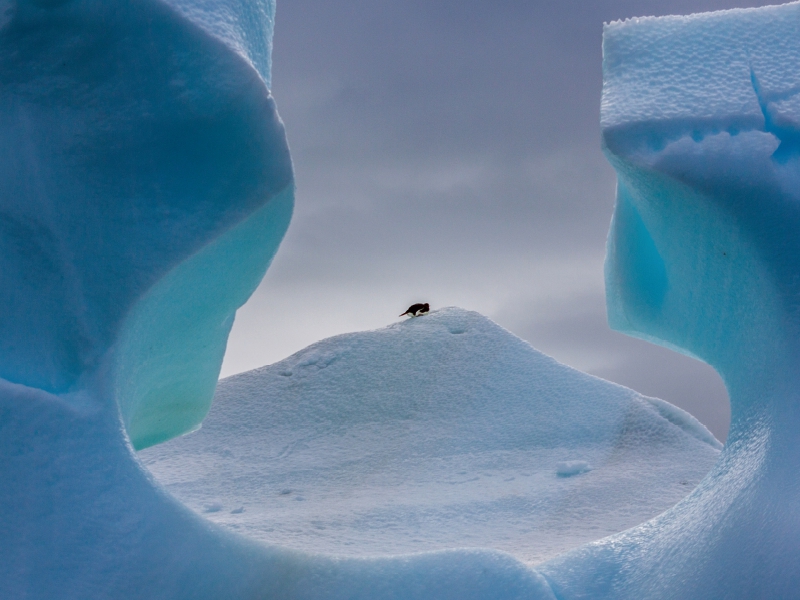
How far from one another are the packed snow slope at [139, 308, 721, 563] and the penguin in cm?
11

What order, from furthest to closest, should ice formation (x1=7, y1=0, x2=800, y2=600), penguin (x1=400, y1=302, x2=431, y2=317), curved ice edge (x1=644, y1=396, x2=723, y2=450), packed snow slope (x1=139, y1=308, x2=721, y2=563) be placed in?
1. penguin (x1=400, y1=302, x2=431, y2=317)
2. curved ice edge (x1=644, y1=396, x2=723, y2=450)
3. packed snow slope (x1=139, y1=308, x2=721, y2=563)
4. ice formation (x1=7, y1=0, x2=800, y2=600)

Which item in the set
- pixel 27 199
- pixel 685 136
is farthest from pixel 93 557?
pixel 685 136

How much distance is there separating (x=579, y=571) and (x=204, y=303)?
1.68 m

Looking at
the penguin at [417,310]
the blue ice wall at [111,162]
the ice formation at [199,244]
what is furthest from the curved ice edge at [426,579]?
the penguin at [417,310]

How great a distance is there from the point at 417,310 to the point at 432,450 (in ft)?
5.46

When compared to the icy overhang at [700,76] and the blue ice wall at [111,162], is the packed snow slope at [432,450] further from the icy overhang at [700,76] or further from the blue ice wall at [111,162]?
the icy overhang at [700,76]

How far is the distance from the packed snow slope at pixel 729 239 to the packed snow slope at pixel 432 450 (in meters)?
1.19

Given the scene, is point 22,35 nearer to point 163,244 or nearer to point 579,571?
point 163,244

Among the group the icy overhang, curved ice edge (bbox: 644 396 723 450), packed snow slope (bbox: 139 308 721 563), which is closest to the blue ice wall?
the icy overhang

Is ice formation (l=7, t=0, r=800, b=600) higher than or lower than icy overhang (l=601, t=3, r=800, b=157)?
lower

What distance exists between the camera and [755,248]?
213 centimetres


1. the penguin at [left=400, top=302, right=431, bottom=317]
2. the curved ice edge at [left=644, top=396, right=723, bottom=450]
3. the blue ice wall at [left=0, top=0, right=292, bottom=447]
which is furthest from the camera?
the penguin at [left=400, top=302, right=431, bottom=317]

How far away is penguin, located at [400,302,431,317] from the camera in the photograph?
6.45 meters

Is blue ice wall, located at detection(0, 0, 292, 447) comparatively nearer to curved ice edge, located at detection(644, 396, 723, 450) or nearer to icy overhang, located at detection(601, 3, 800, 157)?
icy overhang, located at detection(601, 3, 800, 157)
